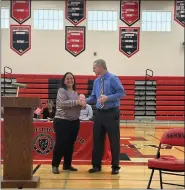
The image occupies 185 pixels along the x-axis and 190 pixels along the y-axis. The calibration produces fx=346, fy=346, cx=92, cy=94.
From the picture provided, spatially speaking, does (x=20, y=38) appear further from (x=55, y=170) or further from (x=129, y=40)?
(x=55, y=170)

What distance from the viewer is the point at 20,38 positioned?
15.6m

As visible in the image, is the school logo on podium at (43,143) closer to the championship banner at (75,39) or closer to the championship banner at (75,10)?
the championship banner at (75,39)

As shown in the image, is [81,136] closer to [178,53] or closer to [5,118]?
[5,118]

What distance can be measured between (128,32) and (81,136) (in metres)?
10.3

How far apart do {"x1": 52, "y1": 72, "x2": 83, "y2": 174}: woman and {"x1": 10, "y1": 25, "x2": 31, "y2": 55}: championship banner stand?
10.8 m

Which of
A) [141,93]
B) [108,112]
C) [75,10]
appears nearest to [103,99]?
[108,112]

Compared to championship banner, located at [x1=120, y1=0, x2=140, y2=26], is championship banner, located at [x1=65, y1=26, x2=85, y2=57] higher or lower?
championship banner, located at [x1=120, y1=0, x2=140, y2=26]

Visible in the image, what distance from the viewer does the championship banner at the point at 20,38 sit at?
1553 centimetres

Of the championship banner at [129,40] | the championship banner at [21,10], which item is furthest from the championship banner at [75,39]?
the championship banner at [21,10]

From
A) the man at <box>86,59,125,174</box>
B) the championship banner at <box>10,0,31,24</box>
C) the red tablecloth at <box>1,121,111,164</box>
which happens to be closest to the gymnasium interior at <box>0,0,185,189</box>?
the championship banner at <box>10,0,31,24</box>

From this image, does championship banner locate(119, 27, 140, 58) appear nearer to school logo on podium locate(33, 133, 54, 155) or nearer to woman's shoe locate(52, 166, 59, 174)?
school logo on podium locate(33, 133, 54, 155)

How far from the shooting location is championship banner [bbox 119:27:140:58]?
15.7 metres

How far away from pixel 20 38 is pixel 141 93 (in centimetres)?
601

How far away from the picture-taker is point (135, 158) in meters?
6.71
